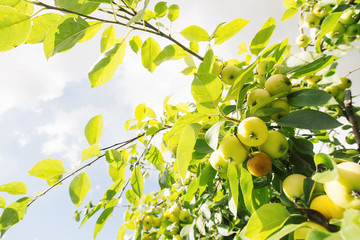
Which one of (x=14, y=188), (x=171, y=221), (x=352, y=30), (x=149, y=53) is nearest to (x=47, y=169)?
(x=14, y=188)

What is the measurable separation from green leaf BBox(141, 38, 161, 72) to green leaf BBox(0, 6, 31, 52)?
532mm

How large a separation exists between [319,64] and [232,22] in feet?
1.59

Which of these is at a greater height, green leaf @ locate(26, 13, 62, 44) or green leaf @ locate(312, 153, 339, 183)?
green leaf @ locate(26, 13, 62, 44)

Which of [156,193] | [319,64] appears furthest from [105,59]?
[156,193]

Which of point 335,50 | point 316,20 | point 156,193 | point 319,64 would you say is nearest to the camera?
point 319,64

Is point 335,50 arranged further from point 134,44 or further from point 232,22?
point 134,44

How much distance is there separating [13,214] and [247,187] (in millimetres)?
1214

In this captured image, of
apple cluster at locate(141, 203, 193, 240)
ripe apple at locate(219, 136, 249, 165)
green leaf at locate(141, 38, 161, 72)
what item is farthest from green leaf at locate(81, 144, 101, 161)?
apple cluster at locate(141, 203, 193, 240)

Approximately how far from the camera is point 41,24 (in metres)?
0.86

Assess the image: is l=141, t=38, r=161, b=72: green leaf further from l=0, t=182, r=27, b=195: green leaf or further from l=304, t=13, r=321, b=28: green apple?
l=304, t=13, r=321, b=28: green apple

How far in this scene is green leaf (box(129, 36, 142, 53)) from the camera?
124 centimetres

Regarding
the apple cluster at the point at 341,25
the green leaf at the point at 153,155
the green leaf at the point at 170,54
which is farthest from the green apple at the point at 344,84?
the green leaf at the point at 153,155

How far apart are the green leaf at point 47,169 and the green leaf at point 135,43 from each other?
786mm

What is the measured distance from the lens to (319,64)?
0.85 meters
